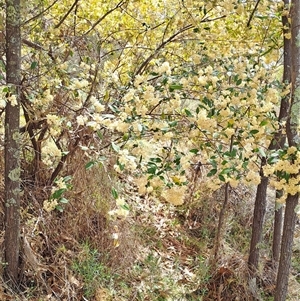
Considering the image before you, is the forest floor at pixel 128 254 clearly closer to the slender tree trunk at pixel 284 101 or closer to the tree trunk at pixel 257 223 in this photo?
the tree trunk at pixel 257 223

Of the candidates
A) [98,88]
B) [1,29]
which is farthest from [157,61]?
[1,29]

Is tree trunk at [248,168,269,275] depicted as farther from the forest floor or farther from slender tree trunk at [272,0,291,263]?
slender tree trunk at [272,0,291,263]

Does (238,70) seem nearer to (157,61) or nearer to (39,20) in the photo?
(157,61)

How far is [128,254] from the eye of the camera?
3127 mm

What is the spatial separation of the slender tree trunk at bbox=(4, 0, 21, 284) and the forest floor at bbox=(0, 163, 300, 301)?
0.40ft

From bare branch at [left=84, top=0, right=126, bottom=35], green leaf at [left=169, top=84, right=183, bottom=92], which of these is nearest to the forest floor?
green leaf at [left=169, top=84, right=183, bottom=92]

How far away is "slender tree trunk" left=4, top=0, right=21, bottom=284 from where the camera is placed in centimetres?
207

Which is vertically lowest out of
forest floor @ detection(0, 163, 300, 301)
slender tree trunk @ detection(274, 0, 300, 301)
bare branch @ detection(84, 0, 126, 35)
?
forest floor @ detection(0, 163, 300, 301)

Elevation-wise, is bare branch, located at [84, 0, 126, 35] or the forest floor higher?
bare branch, located at [84, 0, 126, 35]

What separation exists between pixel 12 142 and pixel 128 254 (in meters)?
1.32

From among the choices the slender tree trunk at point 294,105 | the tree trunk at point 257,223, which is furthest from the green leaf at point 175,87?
the tree trunk at point 257,223

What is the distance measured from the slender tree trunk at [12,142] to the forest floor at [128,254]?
0.40 ft

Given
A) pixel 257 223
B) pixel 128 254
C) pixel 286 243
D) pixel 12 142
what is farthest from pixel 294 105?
pixel 128 254

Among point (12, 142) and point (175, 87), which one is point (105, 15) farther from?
point (12, 142)
